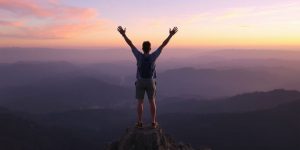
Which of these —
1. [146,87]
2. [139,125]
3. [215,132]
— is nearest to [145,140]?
[139,125]

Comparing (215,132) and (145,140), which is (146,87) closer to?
(145,140)

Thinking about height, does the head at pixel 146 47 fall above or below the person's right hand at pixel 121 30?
below

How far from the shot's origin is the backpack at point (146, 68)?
16.1m

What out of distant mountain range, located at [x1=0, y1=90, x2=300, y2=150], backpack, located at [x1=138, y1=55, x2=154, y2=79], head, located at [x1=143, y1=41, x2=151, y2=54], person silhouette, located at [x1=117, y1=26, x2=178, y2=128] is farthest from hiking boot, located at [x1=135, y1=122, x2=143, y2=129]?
distant mountain range, located at [x1=0, y1=90, x2=300, y2=150]

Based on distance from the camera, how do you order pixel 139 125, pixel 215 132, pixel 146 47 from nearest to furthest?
pixel 146 47 < pixel 139 125 < pixel 215 132

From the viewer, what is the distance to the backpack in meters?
16.1

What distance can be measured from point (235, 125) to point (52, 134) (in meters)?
88.3

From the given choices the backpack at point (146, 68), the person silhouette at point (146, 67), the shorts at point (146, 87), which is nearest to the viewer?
the person silhouette at point (146, 67)

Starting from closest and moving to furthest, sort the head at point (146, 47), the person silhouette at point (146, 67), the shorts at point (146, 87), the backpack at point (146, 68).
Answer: the head at point (146, 47), the person silhouette at point (146, 67), the backpack at point (146, 68), the shorts at point (146, 87)

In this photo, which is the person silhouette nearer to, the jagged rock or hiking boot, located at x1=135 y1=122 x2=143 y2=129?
hiking boot, located at x1=135 y1=122 x2=143 y2=129

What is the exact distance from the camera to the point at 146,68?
16.4 metres

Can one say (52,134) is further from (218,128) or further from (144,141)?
(144,141)

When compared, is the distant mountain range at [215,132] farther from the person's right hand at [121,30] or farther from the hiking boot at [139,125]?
the person's right hand at [121,30]

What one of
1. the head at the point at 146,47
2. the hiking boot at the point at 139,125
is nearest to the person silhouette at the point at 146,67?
the head at the point at 146,47
